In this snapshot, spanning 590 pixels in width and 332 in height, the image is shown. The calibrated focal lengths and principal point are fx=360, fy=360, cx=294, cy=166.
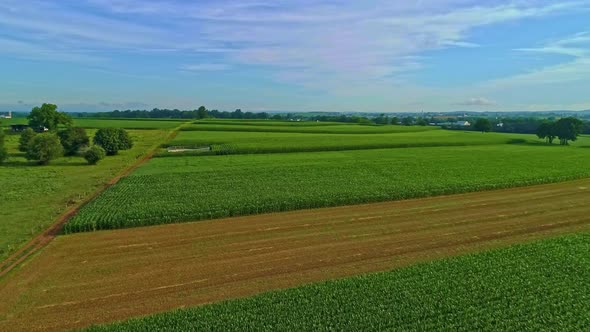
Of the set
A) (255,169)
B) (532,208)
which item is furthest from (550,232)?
(255,169)

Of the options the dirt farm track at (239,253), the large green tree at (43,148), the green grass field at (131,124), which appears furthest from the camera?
the green grass field at (131,124)

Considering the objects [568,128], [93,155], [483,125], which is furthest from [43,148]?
[483,125]

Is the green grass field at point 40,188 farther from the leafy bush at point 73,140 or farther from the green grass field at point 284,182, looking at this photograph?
the green grass field at point 284,182

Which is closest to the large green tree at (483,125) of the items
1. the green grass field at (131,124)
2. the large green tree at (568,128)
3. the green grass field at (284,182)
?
the large green tree at (568,128)

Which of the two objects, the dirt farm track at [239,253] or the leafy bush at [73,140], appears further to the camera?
the leafy bush at [73,140]

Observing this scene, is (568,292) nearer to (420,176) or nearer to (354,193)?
(354,193)

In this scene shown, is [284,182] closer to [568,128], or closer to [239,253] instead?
[239,253]
